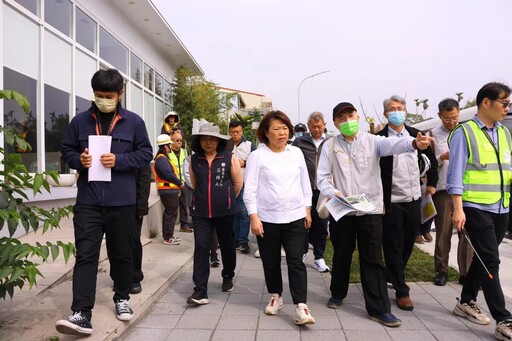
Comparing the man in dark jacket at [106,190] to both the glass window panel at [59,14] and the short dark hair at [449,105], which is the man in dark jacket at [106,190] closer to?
the short dark hair at [449,105]

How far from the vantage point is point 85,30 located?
32.6 feet

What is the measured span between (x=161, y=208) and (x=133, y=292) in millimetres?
4343

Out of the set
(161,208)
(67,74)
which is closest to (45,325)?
(161,208)

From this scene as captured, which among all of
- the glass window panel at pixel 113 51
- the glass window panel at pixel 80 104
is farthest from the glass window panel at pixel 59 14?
the glass window panel at pixel 113 51

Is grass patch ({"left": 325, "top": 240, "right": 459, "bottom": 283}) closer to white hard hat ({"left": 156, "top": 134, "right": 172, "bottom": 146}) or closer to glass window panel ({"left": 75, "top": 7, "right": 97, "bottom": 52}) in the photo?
white hard hat ({"left": 156, "top": 134, "right": 172, "bottom": 146})

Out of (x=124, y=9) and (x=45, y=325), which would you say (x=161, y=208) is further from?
(x=124, y=9)

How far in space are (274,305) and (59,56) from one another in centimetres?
693

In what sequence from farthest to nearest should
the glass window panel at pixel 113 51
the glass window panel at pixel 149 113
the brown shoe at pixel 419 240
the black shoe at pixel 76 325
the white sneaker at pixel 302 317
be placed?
the glass window panel at pixel 149 113
the glass window panel at pixel 113 51
the brown shoe at pixel 419 240
the white sneaker at pixel 302 317
the black shoe at pixel 76 325

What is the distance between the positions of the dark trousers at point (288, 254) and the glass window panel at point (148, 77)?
1229 cm

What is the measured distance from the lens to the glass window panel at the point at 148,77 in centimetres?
1523

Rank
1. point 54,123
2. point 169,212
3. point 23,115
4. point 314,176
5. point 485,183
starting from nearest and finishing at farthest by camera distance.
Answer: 1. point 485,183
2. point 314,176
3. point 23,115
4. point 169,212
5. point 54,123

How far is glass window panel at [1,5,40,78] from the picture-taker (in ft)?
21.7

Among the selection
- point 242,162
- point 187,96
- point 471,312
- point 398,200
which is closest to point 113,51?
point 242,162

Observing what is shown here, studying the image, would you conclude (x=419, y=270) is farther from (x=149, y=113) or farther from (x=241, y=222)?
(x=149, y=113)
